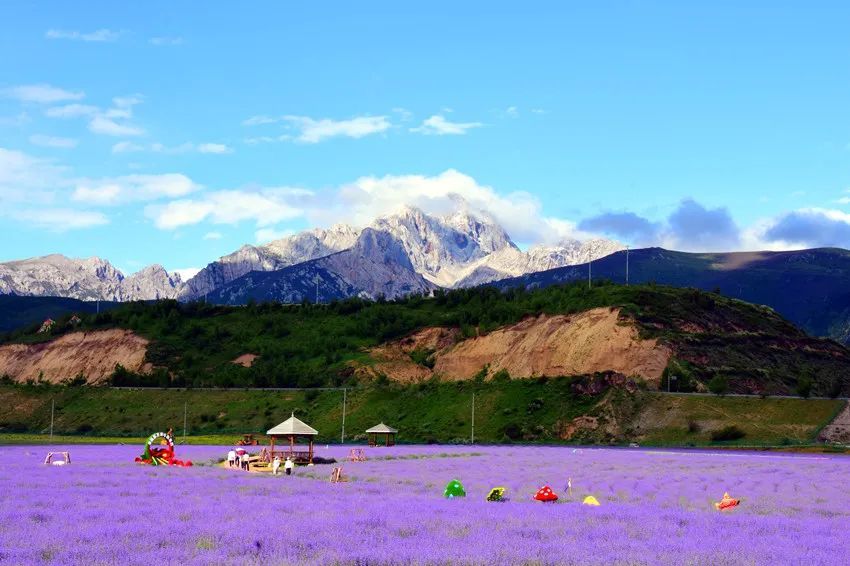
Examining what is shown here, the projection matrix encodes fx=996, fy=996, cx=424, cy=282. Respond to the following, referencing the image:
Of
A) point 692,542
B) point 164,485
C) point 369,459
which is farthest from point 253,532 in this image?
point 369,459

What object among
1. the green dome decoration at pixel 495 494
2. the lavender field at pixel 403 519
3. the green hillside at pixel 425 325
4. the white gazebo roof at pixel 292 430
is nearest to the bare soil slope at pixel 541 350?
the green hillside at pixel 425 325

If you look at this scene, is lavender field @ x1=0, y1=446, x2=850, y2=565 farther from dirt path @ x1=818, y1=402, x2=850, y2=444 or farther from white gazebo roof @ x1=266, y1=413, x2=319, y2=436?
dirt path @ x1=818, y1=402, x2=850, y2=444

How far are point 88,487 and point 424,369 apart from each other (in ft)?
340

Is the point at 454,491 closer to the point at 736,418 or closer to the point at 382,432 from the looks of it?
the point at 382,432

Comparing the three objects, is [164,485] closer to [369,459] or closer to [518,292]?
[369,459]

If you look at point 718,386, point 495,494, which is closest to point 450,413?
point 718,386

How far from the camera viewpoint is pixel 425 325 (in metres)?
150

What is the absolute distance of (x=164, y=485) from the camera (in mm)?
37125

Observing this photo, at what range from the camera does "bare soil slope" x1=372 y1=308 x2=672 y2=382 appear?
116 meters

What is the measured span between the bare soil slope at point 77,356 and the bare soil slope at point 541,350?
127 feet

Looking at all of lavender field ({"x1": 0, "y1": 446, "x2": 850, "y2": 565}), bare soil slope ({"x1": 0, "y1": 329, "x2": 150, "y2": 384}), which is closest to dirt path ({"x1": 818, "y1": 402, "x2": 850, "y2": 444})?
lavender field ({"x1": 0, "y1": 446, "x2": 850, "y2": 565})

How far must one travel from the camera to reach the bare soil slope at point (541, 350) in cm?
11550

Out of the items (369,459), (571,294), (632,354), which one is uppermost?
(571,294)

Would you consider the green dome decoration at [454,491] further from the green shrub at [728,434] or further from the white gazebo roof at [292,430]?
the green shrub at [728,434]
